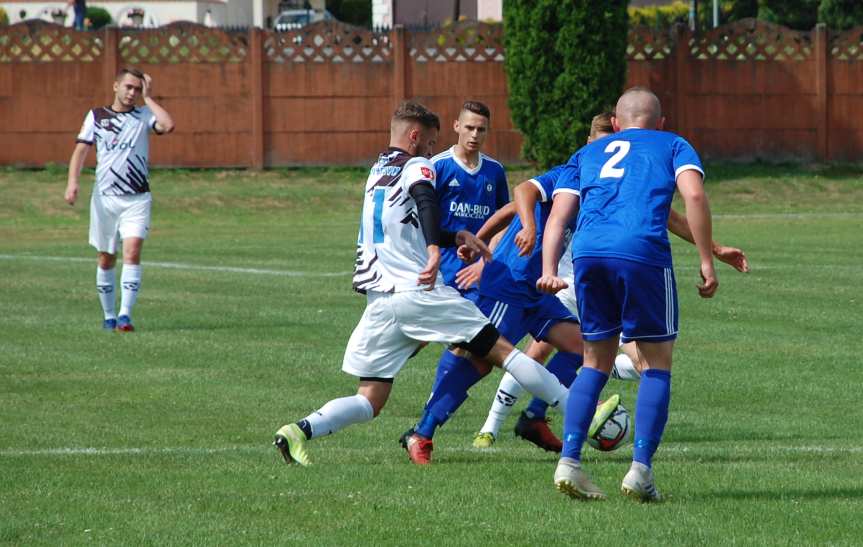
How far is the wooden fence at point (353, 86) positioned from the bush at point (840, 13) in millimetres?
13373

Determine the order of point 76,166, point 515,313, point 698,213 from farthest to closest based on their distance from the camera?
point 76,166 < point 515,313 < point 698,213

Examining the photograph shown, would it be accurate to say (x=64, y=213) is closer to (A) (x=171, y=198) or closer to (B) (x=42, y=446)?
(A) (x=171, y=198)

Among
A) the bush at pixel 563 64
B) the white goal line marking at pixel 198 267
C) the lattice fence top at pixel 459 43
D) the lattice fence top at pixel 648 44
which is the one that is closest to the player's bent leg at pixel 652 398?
the white goal line marking at pixel 198 267

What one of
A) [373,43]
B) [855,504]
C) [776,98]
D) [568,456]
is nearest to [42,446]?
[568,456]

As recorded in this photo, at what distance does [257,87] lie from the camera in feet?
101

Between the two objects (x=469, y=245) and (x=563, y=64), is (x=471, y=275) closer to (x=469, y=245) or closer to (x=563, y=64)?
(x=469, y=245)

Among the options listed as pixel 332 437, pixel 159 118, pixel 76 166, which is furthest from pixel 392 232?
pixel 76 166

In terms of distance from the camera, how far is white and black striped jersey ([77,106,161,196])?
14391 mm

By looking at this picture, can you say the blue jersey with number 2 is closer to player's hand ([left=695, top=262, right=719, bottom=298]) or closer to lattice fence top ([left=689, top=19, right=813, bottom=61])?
player's hand ([left=695, top=262, right=719, bottom=298])

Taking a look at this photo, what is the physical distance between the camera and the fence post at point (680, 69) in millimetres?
31594

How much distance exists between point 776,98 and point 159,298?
18.6 m

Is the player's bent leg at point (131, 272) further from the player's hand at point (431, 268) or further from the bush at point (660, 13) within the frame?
the bush at point (660, 13)

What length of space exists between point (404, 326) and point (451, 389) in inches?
24.6

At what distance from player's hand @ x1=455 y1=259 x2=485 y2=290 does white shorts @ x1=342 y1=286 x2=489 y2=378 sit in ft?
0.94
